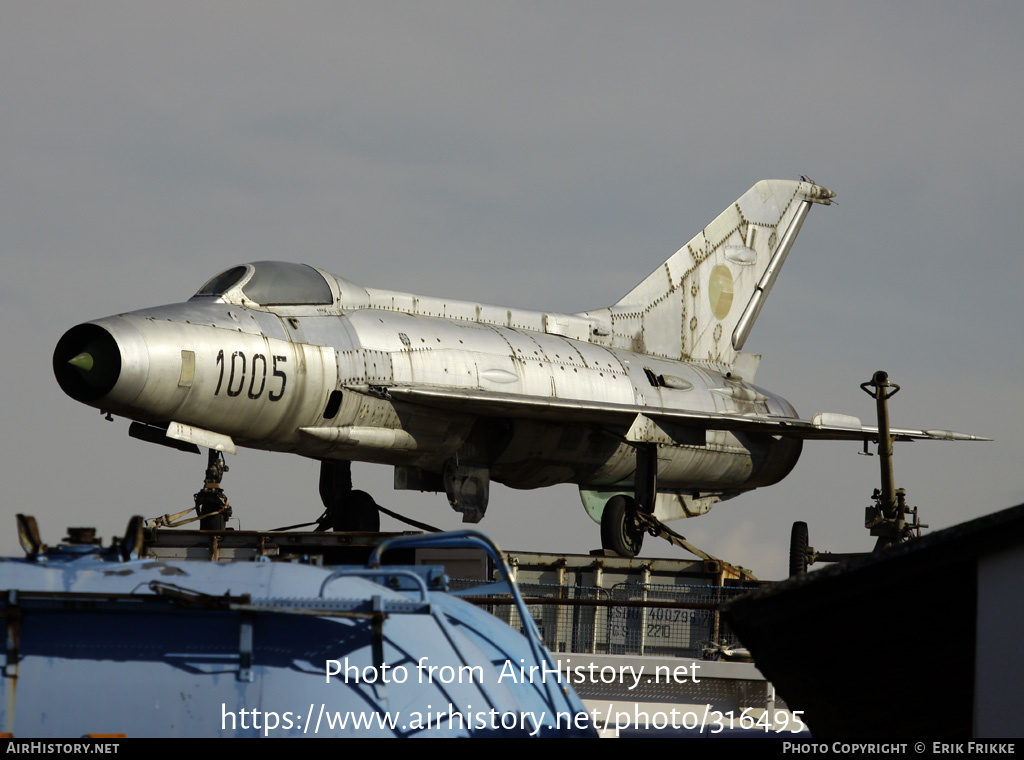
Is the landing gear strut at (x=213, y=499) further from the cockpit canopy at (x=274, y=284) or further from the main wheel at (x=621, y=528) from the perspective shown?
the main wheel at (x=621, y=528)

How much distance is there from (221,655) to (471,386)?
549 inches

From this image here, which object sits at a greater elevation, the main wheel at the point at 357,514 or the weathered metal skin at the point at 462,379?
the weathered metal skin at the point at 462,379

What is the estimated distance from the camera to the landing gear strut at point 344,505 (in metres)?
20.9

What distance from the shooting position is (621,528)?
23.1 meters

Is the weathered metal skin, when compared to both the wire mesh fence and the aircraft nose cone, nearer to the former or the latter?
the aircraft nose cone

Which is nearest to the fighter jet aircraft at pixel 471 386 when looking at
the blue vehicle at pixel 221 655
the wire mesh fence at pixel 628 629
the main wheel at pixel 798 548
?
the main wheel at pixel 798 548

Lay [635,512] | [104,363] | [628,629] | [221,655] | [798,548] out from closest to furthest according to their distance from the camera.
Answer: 1. [221,655]
2. [628,629]
3. [104,363]
4. [798,548]
5. [635,512]

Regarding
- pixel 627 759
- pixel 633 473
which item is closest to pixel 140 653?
pixel 627 759

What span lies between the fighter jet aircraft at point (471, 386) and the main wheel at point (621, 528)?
0.04 meters

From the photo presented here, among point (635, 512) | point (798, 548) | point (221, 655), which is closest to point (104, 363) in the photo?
point (221, 655)

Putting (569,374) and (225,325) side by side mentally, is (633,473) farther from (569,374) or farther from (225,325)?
(225,325)

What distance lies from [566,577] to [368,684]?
34.9ft

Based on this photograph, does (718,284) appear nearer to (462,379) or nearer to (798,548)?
(798,548)

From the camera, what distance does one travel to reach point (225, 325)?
57.0 feet
